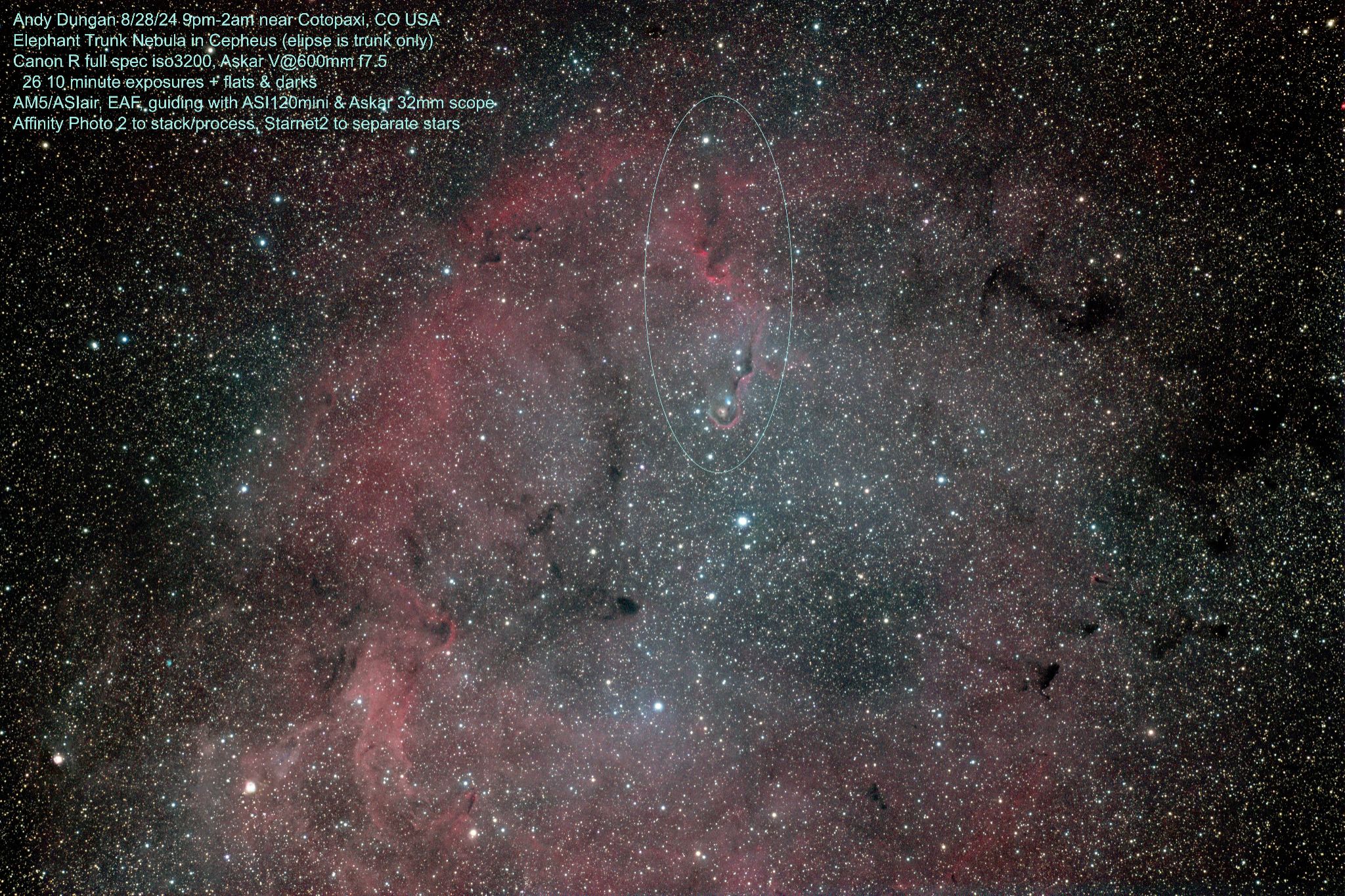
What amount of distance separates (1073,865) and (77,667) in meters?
2.59

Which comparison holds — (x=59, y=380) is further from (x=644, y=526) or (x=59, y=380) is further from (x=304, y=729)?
(x=644, y=526)

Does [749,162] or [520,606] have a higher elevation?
[749,162]

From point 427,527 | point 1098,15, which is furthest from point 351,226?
point 1098,15

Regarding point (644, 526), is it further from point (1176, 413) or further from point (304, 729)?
point (1176, 413)

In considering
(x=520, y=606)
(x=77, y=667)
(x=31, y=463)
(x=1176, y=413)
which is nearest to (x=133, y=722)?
(x=77, y=667)

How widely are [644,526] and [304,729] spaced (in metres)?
1.00

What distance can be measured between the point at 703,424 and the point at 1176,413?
3.93 ft

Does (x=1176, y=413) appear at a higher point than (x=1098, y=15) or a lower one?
lower

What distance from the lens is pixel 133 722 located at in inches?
54.3

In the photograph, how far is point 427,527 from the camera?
54.4 inches

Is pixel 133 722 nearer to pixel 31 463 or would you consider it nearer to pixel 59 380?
pixel 31 463

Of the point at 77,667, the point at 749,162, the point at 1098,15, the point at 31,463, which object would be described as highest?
the point at 1098,15

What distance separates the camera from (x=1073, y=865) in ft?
4.66

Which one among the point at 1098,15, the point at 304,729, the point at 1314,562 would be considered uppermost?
the point at 1098,15
